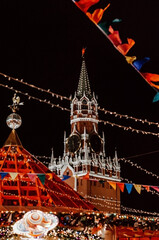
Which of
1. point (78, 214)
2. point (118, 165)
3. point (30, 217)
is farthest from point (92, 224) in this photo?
point (118, 165)

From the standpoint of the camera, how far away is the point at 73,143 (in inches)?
1756

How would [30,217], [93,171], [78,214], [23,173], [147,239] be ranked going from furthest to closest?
[93,171] → [147,239] → [23,173] → [78,214] → [30,217]

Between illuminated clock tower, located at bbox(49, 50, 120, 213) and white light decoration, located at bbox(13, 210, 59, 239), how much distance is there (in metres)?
30.5

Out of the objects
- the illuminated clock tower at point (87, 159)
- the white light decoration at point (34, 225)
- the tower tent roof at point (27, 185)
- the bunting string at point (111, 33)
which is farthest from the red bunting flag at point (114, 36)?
the illuminated clock tower at point (87, 159)

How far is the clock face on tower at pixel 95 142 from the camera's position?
44.7 metres

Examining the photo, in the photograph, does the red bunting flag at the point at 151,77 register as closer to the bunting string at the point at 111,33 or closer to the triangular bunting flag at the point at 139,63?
the bunting string at the point at 111,33

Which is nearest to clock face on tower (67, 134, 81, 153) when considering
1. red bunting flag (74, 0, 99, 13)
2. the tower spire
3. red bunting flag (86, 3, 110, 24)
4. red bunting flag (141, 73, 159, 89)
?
the tower spire

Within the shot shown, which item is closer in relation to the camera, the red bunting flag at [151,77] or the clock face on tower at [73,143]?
the red bunting flag at [151,77]

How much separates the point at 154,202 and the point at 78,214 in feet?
110

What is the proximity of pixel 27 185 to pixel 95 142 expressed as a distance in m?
32.7

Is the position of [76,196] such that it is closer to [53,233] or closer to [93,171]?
[53,233]

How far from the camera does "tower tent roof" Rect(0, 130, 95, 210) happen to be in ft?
39.2

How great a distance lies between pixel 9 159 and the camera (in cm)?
1351

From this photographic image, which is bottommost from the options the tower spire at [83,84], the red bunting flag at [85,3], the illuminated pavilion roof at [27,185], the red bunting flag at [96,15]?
the illuminated pavilion roof at [27,185]
